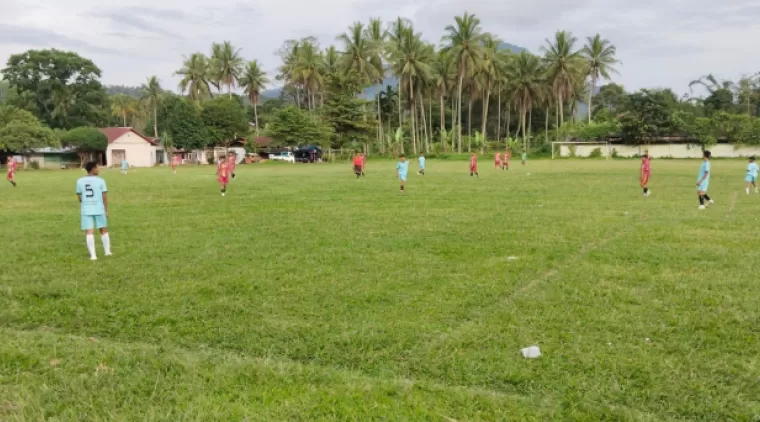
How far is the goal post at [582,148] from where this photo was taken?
2483 inches

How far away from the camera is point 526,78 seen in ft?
221

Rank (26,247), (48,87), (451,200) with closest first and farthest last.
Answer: (26,247) → (451,200) → (48,87)

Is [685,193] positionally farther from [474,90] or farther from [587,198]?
[474,90]

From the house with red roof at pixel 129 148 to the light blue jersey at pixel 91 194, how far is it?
60.1 m

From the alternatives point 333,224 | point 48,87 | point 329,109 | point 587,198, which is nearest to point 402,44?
point 329,109

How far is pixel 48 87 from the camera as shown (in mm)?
66812

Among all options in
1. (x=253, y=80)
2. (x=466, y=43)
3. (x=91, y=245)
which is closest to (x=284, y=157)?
(x=253, y=80)

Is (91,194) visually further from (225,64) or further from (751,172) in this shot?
(225,64)

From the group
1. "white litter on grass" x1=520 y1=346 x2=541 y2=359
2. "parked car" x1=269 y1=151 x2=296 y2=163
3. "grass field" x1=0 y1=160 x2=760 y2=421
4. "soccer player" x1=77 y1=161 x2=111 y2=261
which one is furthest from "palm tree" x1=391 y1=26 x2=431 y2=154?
"white litter on grass" x1=520 y1=346 x2=541 y2=359

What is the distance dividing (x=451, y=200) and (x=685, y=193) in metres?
8.66

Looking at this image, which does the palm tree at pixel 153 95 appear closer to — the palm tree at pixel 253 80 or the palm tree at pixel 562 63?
the palm tree at pixel 253 80

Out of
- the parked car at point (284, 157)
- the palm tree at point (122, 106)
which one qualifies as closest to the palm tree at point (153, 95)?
the palm tree at point (122, 106)

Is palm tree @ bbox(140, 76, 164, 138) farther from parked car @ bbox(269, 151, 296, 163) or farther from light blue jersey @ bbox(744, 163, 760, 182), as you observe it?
light blue jersey @ bbox(744, 163, 760, 182)

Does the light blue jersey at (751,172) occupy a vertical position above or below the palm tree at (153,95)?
below
